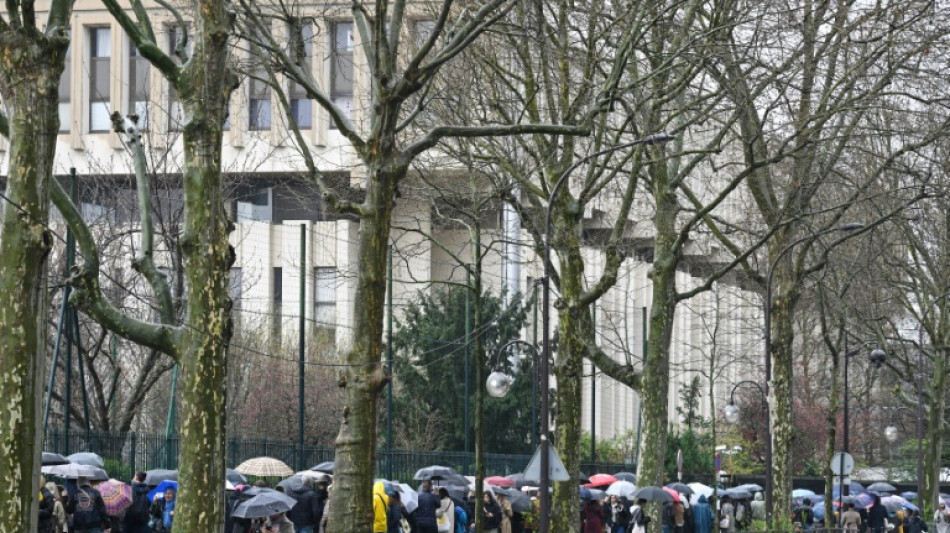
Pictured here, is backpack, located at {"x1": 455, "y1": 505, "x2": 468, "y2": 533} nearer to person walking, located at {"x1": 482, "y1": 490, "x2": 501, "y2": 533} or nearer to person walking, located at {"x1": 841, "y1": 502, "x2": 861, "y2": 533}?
person walking, located at {"x1": 482, "y1": 490, "x2": 501, "y2": 533}

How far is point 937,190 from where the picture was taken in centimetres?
2753

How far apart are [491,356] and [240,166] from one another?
58.9 feet

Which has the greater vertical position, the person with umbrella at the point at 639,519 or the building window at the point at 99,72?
the building window at the point at 99,72

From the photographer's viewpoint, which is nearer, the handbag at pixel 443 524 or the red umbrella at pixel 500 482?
the handbag at pixel 443 524

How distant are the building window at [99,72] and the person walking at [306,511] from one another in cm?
3909

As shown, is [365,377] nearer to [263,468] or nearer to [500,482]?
[263,468]

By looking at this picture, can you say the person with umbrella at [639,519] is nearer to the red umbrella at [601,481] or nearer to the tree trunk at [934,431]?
the red umbrella at [601,481]

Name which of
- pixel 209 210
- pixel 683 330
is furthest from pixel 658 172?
pixel 683 330

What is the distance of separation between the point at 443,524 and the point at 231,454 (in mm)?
8610

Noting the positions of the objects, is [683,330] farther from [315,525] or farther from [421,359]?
[315,525]

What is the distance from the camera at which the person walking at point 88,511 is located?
19578mm

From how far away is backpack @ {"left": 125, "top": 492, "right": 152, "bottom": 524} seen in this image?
21.2 metres

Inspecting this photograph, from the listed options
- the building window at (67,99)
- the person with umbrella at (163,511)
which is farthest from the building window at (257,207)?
the person with umbrella at (163,511)

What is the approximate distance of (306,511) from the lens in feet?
73.2
